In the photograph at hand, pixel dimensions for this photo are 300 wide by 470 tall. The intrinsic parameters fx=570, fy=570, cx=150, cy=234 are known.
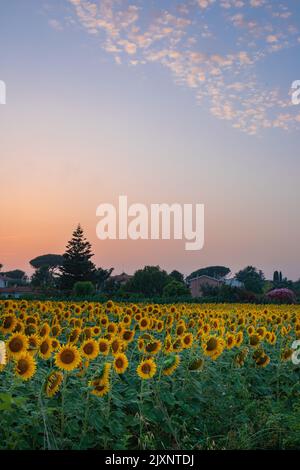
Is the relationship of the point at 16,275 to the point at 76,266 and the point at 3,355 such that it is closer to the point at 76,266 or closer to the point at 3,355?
the point at 76,266

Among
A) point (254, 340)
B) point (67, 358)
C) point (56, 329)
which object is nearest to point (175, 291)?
point (254, 340)

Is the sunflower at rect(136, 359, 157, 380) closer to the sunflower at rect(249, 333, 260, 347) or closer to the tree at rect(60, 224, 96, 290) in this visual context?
the sunflower at rect(249, 333, 260, 347)

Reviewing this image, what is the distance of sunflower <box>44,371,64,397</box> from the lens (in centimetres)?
481

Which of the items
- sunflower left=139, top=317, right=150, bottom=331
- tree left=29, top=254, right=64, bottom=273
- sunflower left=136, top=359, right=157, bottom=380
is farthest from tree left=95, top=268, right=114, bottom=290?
sunflower left=136, top=359, right=157, bottom=380

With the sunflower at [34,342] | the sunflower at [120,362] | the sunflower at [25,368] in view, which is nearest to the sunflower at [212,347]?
the sunflower at [120,362]

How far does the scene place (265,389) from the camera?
23.1 feet

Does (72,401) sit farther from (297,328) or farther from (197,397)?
(297,328)

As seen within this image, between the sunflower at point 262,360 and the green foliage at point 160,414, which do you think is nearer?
the green foliage at point 160,414

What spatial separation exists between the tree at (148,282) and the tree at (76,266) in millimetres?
6549

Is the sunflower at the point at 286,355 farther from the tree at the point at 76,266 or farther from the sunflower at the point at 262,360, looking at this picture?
the tree at the point at 76,266

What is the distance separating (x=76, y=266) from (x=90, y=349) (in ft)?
175

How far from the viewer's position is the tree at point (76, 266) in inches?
2263

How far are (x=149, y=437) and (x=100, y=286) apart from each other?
61.1 meters
